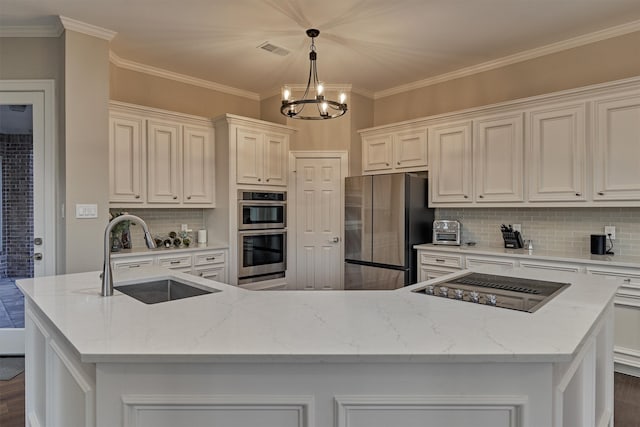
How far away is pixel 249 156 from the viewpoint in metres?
4.33

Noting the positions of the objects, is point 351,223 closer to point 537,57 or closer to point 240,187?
point 240,187

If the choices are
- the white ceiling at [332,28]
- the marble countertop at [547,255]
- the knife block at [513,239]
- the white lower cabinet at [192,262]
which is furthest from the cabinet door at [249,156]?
the knife block at [513,239]

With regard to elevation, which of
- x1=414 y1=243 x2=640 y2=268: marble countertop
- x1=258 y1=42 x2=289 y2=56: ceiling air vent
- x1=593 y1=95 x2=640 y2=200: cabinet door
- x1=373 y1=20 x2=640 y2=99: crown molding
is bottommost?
x1=414 y1=243 x2=640 y2=268: marble countertop

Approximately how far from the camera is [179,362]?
108 cm

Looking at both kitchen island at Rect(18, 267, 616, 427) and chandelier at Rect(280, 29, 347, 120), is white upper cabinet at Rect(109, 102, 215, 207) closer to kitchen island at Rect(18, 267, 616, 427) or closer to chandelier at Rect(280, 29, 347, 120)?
chandelier at Rect(280, 29, 347, 120)

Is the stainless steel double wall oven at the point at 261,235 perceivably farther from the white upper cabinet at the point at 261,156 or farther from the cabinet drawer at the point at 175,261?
the cabinet drawer at the point at 175,261

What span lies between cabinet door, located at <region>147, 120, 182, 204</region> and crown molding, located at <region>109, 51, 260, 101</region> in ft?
2.33

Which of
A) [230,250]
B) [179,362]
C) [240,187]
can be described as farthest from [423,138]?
[179,362]

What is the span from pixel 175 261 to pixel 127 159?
1.12 m

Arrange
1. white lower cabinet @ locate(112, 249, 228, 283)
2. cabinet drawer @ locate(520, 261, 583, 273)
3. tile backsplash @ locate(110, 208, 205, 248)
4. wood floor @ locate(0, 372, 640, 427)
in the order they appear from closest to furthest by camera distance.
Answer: wood floor @ locate(0, 372, 640, 427) < cabinet drawer @ locate(520, 261, 583, 273) < white lower cabinet @ locate(112, 249, 228, 283) < tile backsplash @ locate(110, 208, 205, 248)

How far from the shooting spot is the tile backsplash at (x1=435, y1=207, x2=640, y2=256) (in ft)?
10.7

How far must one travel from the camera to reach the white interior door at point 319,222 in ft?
15.4

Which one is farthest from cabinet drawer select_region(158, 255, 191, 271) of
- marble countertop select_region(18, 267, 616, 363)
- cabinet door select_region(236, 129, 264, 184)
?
marble countertop select_region(18, 267, 616, 363)

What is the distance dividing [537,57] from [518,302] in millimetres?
3170
